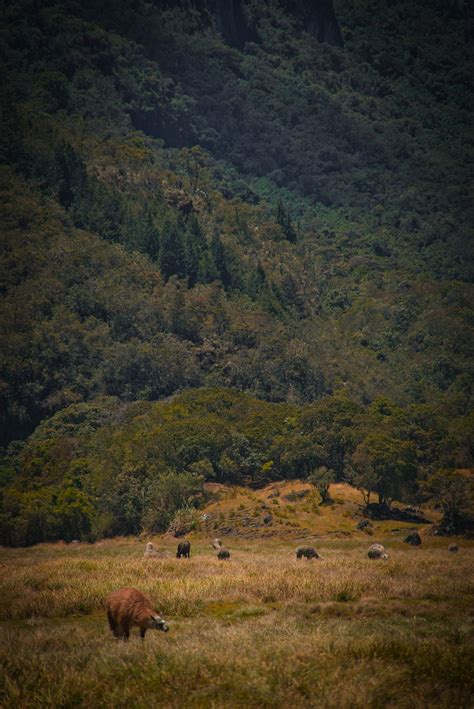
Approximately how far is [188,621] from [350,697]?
5.96 meters

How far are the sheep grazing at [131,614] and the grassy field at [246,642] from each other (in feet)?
0.77

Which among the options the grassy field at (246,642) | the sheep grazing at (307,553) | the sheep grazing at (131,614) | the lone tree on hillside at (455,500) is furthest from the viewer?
the lone tree on hillside at (455,500)

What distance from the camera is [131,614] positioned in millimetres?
14133

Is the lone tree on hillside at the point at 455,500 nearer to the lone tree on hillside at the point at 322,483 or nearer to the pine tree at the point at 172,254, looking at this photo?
the lone tree on hillside at the point at 322,483

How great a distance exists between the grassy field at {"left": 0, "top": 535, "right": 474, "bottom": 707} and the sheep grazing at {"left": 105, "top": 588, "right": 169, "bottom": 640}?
9.3 inches

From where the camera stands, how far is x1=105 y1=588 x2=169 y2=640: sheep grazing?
552 inches

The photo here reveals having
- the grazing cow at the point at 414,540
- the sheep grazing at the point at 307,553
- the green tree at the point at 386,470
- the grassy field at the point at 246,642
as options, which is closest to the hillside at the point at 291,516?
the green tree at the point at 386,470

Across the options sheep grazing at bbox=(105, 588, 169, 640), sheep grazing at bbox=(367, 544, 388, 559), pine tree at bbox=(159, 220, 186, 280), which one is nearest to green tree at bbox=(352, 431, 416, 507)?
sheep grazing at bbox=(367, 544, 388, 559)

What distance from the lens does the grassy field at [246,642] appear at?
10.9m

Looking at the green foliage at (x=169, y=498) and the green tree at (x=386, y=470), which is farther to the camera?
the green tree at (x=386, y=470)

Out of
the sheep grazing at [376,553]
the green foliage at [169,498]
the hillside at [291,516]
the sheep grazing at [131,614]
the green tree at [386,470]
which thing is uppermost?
the sheep grazing at [131,614]

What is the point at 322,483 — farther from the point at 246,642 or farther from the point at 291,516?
the point at 246,642

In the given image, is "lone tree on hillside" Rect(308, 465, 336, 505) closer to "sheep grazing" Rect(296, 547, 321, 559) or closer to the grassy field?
"sheep grazing" Rect(296, 547, 321, 559)

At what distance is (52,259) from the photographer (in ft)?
563
